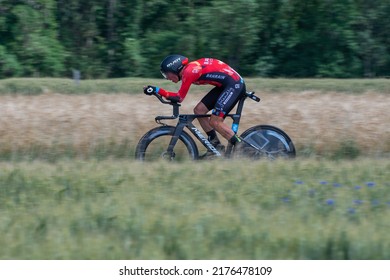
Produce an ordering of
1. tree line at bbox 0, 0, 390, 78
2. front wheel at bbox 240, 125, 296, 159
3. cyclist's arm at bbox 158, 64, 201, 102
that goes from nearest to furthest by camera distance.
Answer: cyclist's arm at bbox 158, 64, 201, 102 → front wheel at bbox 240, 125, 296, 159 → tree line at bbox 0, 0, 390, 78

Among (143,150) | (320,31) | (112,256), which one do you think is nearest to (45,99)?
(143,150)

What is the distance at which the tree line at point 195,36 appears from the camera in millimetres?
23516

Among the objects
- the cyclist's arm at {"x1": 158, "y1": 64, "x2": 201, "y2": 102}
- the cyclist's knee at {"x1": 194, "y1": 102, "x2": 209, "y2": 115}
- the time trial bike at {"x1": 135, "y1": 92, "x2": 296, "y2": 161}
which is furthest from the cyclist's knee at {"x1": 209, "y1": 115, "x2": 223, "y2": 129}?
the cyclist's arm at {"x1": 158, "y1": 64, "x2": 201, "y2": 102}

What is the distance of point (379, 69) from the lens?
24312 mm

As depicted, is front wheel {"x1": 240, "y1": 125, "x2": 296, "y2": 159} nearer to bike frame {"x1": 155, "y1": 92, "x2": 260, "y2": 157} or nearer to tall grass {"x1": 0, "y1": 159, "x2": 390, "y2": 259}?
bike frame {"x1": 155, "y1": 92, "x2": 260, "y2": 157}

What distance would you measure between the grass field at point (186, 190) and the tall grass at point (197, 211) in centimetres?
1

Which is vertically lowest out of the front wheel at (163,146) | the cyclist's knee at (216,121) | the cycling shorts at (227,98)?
the front wheel at (163,146)

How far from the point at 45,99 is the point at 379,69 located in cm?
1253

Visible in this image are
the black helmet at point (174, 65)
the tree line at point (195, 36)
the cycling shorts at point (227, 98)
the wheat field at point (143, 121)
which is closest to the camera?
the black helmet at point (174, 65)

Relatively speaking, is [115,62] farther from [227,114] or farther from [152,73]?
[227,114]

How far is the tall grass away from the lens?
6.34 m

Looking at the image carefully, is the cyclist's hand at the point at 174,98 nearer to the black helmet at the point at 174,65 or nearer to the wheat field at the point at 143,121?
the black helmet at the point at 174,65

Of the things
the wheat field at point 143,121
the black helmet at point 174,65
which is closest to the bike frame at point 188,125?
the black helmet at point 174,65

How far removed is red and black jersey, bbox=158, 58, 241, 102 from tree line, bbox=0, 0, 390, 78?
11.8 m
